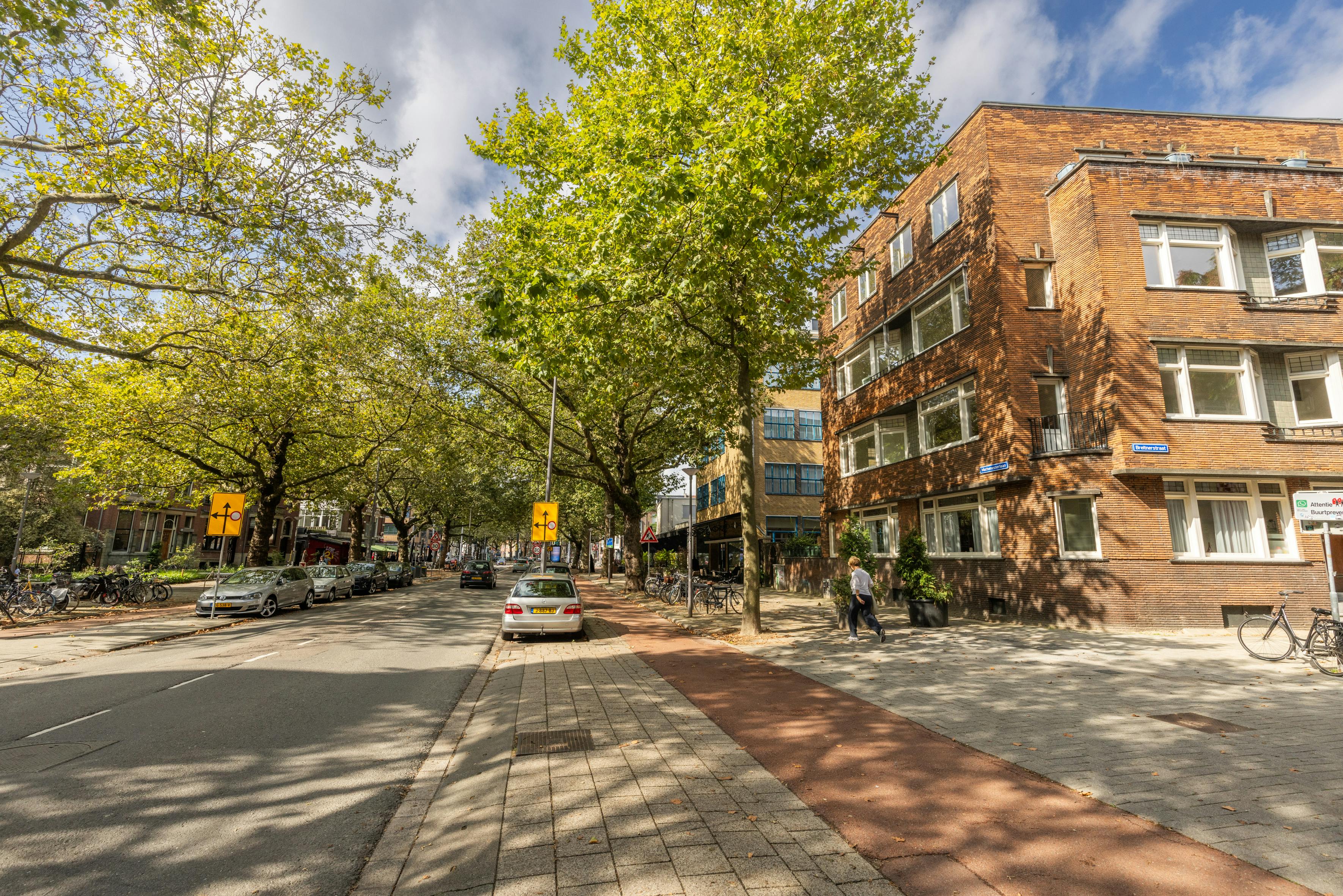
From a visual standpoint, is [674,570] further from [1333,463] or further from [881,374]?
[1333,463]

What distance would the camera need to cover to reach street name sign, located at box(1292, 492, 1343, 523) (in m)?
8.79

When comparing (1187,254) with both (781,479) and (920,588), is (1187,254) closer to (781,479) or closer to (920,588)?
(920,588)

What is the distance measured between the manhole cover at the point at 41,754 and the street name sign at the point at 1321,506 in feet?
47.9

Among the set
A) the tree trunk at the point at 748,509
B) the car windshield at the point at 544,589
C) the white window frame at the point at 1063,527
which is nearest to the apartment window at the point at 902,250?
the white window frame at the point at 1063,527

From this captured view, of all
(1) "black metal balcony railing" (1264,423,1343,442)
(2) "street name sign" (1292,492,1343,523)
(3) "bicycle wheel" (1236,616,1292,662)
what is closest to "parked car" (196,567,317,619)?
(3) "bicycle wheel" (1236,616,1292,662)

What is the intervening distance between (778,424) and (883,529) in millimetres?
17174

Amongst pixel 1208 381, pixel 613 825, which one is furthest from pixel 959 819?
pixel 1208 381

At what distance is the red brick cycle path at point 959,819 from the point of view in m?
3.28

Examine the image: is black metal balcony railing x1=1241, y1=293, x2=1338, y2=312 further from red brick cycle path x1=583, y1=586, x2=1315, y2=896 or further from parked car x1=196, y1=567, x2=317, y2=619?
parked car x1=196, y1=567, x2=317, y2=619

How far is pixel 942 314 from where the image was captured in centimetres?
1953

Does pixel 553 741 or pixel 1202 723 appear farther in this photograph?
pixel 1202 723

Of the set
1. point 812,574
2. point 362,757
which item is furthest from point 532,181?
point 812,574

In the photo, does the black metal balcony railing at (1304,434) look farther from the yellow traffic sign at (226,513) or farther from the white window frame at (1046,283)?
the yellow traffic sign at (226,513)

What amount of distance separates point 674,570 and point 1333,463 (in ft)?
75.3
